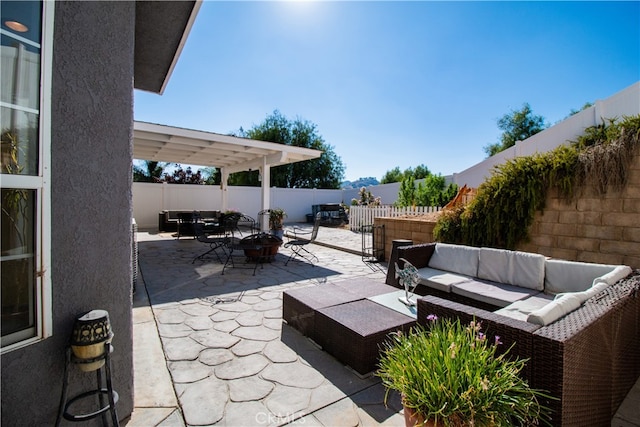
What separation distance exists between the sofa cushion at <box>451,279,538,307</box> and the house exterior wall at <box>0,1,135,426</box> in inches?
124

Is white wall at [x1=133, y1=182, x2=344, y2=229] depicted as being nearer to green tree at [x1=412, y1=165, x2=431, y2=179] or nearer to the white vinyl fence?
the white vinyl fence

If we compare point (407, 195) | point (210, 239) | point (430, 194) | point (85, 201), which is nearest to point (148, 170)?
point (210, 239)

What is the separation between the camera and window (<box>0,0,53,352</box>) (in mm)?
1214

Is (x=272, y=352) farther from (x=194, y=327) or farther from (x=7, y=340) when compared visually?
(x=7, y=340)

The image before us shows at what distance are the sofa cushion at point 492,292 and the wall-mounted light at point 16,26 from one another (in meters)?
3.87

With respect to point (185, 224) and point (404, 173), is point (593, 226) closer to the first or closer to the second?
point (185, 224)

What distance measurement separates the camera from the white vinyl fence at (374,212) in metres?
8.10

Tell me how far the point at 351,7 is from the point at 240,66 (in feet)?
13.0

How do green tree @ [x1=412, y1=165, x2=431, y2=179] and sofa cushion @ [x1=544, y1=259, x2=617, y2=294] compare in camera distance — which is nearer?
sofa cushion @ [x1=544, y1=259, x2=617, y2=294]

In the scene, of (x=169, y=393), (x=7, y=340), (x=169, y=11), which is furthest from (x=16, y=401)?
(x=169, y=11)

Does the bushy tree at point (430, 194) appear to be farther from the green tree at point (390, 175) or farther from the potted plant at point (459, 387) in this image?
the green tree at point (390, 175)

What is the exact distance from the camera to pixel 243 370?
2.39m

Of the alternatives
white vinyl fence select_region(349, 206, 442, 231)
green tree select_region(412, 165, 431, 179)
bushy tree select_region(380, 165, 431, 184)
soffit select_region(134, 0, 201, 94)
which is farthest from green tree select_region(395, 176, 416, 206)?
green tree select_region(412, 165, 431, 179)

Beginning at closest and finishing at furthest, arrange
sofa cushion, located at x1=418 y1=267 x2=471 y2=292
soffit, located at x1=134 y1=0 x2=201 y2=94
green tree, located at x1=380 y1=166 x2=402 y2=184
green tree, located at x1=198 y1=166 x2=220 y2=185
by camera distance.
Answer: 1. soffit, located at x1=134 y1=0 x2=201 y2=94
2. sofa cushion, located at x1=418 y1=267 x2=471 y2=292
3. green tree, located at x1=198 y1=166 x2=220 y2=185
4. green tree, located at x1=380 y1=166 x2=402 y2=184
